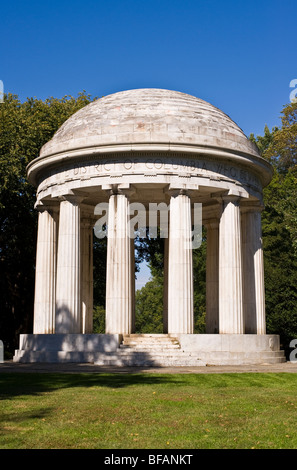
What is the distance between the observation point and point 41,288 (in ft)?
167

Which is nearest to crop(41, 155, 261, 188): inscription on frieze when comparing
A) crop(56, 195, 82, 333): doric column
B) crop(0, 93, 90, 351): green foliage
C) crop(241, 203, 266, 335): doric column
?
crop(56, 195, 82, 333): doric column

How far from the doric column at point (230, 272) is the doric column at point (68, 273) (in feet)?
38.2

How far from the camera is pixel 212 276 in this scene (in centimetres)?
5738

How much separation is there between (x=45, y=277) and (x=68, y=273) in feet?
17.3

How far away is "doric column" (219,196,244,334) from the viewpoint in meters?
46.3

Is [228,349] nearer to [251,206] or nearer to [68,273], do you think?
[68,273]

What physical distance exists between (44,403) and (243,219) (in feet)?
113

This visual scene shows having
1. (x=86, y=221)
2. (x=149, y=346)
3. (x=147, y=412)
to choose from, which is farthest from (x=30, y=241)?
(x=147, y=412)

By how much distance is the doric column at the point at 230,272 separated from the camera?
4631cm

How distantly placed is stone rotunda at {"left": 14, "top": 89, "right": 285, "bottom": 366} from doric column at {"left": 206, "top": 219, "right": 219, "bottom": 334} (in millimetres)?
5493

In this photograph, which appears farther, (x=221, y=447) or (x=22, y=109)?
(x=22, y=109)

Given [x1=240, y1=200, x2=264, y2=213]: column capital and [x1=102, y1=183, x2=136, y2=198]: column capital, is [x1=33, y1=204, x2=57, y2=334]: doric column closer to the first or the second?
[x1=102, y1=183, x2=136, y2=198]: column capital
